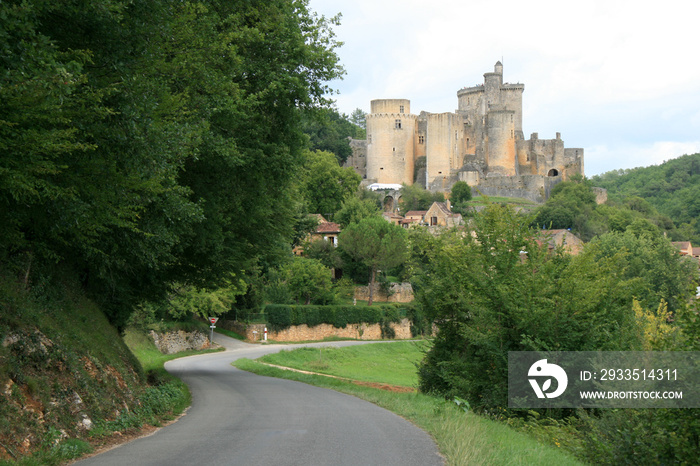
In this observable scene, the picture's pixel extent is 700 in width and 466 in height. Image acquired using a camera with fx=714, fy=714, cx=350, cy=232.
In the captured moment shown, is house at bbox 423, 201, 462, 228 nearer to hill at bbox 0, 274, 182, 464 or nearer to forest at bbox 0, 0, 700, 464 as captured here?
forest at bbox 0, 0, 700, 464

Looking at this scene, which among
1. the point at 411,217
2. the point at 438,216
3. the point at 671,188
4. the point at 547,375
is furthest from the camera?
the point at 671,188

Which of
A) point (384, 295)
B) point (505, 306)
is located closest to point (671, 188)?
point (384, 295)

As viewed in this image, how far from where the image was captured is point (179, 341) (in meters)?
39.1

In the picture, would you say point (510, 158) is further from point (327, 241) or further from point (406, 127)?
point (327, 241)

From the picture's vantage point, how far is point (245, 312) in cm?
5006

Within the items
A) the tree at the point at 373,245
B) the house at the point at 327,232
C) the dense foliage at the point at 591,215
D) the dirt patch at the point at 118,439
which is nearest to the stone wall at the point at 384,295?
the tree at the point at 373,245

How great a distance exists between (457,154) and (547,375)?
9805 centimetres

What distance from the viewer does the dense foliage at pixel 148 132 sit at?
7668 millimetres

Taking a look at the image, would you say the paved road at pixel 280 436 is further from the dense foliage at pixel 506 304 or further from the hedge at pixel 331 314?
the hedge at pixel 331 314

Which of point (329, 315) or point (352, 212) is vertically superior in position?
point (352, 212)

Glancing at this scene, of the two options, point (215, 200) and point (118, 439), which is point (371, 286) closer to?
point (215, 200)

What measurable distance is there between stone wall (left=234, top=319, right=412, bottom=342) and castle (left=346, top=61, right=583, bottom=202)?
51308 millimetres

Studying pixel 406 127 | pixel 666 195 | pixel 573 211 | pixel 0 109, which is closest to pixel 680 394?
pixel 0 109

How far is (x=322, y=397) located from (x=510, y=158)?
100 m
